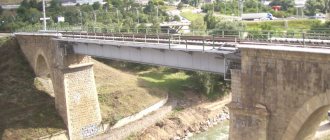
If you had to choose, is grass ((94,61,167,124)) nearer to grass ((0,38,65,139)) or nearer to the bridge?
grass ((0,38,65,139))

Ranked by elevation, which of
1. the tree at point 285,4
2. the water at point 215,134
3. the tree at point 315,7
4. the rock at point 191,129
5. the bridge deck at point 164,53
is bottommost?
the water at point 215,134

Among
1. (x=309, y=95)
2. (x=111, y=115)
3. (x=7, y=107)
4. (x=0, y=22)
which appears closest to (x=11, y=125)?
(x=7, y=107)

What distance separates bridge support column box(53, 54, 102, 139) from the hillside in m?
1.23

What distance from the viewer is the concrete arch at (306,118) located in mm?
17672

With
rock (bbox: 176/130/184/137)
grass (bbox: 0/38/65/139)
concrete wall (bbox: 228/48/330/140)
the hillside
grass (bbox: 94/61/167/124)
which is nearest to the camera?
concrete wall (bbox: 228/48/330/140)

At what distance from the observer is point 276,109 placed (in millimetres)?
19547

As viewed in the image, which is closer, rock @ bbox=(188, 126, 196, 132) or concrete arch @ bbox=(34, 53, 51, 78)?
rock @ bbox=(188, 126, 196, 132)

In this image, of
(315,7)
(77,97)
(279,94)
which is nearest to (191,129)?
(77,97)

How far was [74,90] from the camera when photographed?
40.1 metres

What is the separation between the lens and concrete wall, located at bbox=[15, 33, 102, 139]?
39625mm

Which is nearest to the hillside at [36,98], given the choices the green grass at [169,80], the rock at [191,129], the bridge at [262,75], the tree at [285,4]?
the green grass at [169,80]

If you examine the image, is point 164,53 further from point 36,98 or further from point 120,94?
point 36,98

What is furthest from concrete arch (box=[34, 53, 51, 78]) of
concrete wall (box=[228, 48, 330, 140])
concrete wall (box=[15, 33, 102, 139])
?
concrete wall (box=[228, 48, 330, 140])

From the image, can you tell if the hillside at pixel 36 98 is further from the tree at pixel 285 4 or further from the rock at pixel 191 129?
the tree at pixel 285 4
